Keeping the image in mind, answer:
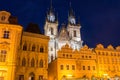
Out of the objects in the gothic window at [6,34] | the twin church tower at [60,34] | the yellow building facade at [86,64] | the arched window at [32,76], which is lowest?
the arched window at [32,76]

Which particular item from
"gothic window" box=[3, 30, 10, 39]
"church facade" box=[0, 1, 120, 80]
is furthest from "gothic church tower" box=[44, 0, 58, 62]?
"gothic window" box=[3, 30, 10, 39]

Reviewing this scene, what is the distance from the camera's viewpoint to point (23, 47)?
39688 mm

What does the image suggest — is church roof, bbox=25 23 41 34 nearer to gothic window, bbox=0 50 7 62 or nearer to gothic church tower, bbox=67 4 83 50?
gothic window, bbox=0 50 7 62

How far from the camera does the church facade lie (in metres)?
34.7

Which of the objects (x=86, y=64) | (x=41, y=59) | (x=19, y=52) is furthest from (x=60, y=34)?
(x=19, y=52)

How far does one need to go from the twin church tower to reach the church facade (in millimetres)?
15671

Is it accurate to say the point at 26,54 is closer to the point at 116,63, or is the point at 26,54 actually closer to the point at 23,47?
the point at 23,47

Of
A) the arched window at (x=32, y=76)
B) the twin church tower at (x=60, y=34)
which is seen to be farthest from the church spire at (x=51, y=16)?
the arched window at (x=32, y=76)

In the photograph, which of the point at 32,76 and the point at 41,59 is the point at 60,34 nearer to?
the point at 41,59

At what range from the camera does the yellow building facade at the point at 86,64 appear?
45000mm

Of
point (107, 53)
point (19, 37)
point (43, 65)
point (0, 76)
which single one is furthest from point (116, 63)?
point (0, 76)

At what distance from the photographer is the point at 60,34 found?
2699 inches

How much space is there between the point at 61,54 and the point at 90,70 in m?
8.76

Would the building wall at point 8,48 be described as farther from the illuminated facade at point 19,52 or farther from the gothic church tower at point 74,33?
the gothic church tower at point 74,33
